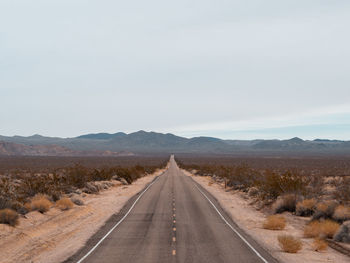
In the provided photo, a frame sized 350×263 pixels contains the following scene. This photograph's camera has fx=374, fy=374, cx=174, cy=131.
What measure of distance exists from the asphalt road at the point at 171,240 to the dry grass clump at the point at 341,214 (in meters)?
5.25

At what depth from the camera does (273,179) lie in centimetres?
2850

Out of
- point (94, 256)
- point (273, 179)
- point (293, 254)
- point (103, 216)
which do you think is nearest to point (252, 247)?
point (293, 254)

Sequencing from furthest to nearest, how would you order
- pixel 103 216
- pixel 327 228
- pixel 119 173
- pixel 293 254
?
pixel 119 173 → pixel 103 216 → pixel 327 228 → pixel 293 254

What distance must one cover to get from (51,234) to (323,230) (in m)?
13.0

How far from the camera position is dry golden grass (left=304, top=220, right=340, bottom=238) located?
1764 cm

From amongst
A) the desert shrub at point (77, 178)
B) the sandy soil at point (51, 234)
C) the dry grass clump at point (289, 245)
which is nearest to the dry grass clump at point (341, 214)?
the dry grass clump at point (289, 245)

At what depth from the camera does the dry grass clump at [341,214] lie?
755 inches

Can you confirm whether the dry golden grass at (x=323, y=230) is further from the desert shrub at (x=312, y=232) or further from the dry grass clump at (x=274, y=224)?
the dry grass clump at (x=274, y=224)

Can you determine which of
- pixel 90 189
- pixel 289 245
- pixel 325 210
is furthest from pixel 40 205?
pixel 325 210

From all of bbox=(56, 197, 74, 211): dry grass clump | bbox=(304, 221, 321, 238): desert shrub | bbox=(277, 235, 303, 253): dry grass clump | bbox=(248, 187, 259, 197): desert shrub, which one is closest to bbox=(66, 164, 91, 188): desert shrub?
bbox=(56, 197, 74, 211): dry grass clump

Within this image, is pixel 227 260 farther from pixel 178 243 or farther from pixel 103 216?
pixel 103 216

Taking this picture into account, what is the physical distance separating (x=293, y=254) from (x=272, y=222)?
529 centimetres

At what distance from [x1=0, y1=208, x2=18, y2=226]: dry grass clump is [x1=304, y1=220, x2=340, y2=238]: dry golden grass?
1434 centimetres

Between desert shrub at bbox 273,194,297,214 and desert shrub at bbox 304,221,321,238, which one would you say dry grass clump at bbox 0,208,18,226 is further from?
desert shrub at bbox 273,194,297,214
